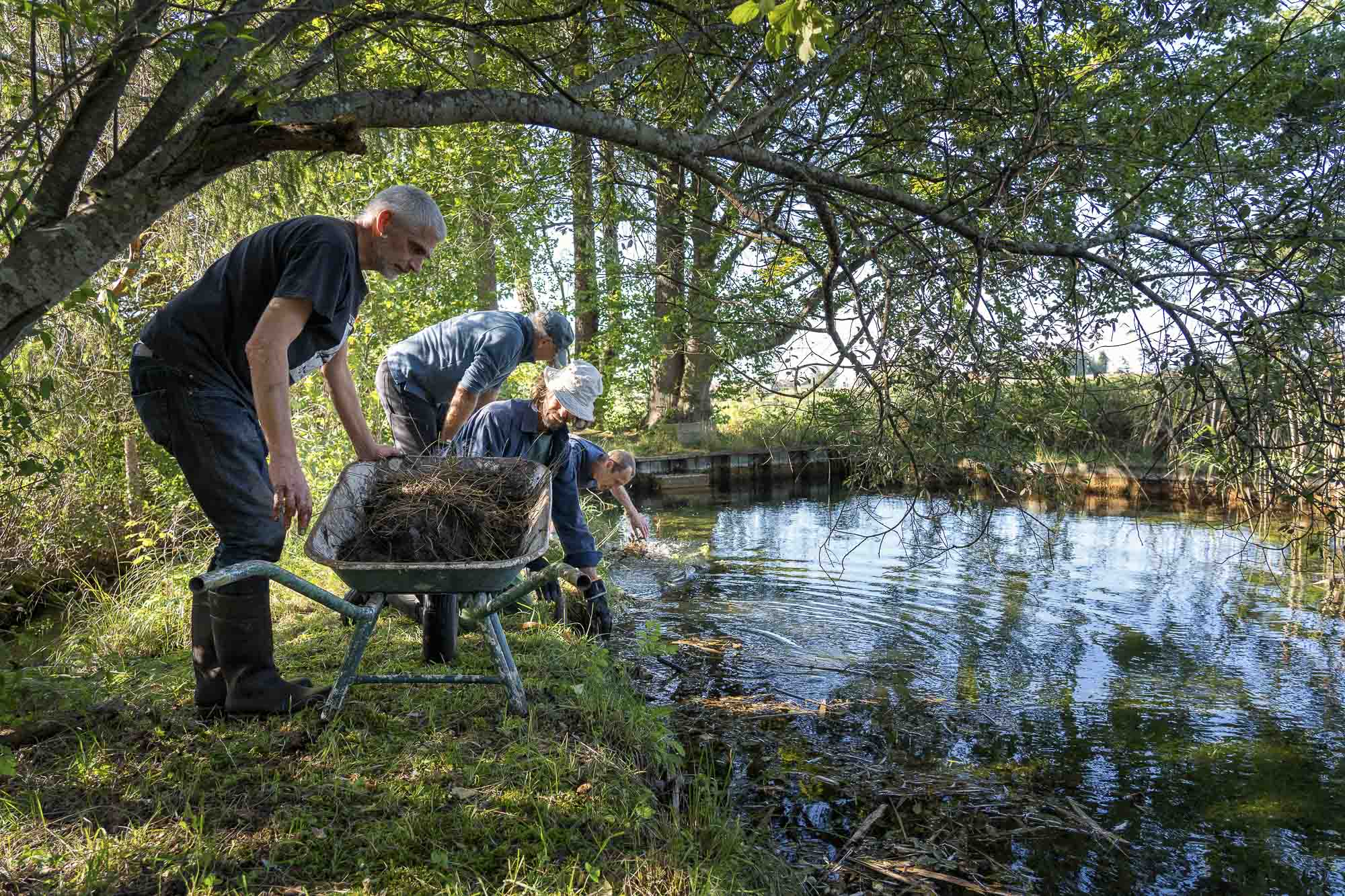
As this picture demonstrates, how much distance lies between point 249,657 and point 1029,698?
3900mm

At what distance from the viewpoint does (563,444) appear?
14.8 feet

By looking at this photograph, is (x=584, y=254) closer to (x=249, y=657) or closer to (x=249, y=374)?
(x=249, y=374)

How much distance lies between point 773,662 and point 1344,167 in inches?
138

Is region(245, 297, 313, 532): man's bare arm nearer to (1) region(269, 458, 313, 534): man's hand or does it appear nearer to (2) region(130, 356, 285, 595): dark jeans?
(1) region(269, 458, 313, 534): man's hand

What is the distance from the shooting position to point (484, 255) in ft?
37.3

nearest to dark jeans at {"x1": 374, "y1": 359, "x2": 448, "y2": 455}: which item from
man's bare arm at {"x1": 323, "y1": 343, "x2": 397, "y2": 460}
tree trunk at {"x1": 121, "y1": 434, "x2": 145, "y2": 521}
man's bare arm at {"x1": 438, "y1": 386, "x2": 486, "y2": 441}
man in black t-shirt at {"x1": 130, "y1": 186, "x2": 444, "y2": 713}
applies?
man's bare arm at {"x1": 438, "y1": 386, "x2": 486, "y2": 441}

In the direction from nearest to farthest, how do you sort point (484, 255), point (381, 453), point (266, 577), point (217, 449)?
point (266, 577) < point (217, 449) < point (381, 453) < point (484, 255)

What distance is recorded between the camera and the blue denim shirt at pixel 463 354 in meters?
4.55

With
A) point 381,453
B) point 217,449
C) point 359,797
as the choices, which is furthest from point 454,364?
point 359,797

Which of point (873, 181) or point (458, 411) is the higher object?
point (873, 181)

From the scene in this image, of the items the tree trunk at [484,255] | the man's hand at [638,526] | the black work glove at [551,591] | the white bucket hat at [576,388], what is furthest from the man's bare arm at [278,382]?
the tree trunk at [484,255]

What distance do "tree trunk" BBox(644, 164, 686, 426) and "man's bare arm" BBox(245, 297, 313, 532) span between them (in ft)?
6.79

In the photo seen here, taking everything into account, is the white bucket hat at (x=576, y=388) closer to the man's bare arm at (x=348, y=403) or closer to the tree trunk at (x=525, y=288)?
the man's bare arm at (x=348, y=403)

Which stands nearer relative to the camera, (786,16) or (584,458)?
(786,16)
